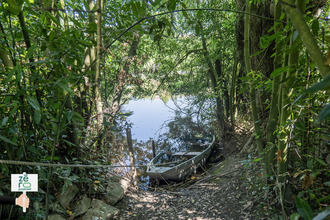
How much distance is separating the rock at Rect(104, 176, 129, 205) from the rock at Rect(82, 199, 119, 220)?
19 cm

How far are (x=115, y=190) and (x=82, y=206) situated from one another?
2.33ft

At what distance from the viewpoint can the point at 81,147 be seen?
114 inches

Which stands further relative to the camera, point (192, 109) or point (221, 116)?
point (192, 109)

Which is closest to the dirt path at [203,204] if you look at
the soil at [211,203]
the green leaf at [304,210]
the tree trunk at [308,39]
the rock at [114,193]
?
the soil at [211,203]

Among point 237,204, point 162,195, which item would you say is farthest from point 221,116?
point 237,204

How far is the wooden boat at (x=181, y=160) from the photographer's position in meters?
5.89

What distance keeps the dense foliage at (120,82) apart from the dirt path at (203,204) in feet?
1.28

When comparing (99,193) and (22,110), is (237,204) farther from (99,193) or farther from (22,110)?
(22,110)

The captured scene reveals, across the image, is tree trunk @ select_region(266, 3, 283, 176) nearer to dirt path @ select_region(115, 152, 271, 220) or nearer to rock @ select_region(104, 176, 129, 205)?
dirt path @ select_region(115, 152, 271, 220)

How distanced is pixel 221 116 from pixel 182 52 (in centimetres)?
274

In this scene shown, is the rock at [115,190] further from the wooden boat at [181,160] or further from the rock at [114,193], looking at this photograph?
the wooden boat at [181,160]

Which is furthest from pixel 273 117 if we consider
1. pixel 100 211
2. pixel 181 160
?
pixel 181 160

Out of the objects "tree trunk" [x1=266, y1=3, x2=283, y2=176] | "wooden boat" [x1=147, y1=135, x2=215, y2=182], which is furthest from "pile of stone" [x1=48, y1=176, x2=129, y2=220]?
"tree trunk" [x1=266, y1=3, x2=283, y2=176]

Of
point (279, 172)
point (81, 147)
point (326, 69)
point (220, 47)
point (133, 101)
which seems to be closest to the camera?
point (326, 69)
